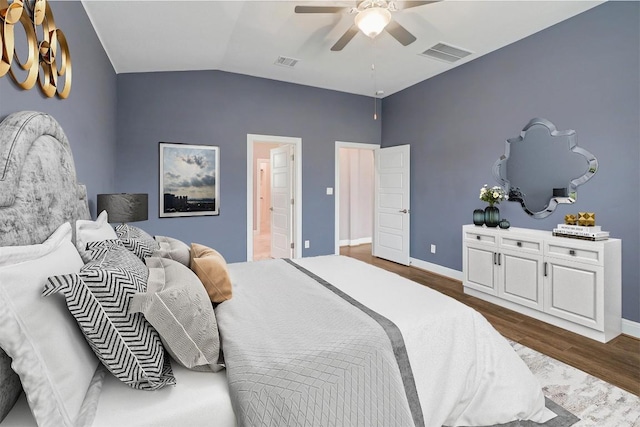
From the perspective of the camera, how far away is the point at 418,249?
517cm

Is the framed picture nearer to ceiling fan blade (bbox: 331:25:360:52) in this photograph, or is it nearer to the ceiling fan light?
ceiling fan blade (bbox: 331:25:360:52)

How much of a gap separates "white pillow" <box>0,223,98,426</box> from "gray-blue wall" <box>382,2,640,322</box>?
154 inches

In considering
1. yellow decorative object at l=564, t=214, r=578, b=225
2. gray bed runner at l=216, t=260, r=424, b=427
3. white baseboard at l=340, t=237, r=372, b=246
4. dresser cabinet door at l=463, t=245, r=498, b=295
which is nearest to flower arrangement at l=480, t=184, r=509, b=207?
dresser cabinet door at l=463, t=245, r=498, b=295

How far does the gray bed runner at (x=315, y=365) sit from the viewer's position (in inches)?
40.3

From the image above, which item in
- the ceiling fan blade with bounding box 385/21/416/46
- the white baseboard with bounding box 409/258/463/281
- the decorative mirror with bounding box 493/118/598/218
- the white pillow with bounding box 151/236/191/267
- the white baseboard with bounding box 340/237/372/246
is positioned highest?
the ceiling fan blade with bounding box 385/21/416/46

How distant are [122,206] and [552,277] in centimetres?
392

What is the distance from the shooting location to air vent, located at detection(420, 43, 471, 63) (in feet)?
12.2

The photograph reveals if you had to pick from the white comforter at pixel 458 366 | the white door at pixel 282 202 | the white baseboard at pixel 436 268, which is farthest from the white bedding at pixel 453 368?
the white door at pixel 282 202

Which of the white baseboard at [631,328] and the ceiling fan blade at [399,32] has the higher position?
the ceiling fan blade at [399,32]

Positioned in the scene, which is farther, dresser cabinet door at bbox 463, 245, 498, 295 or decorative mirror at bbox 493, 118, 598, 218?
dresser cabinet door at bbox 463, 245, 498, 295

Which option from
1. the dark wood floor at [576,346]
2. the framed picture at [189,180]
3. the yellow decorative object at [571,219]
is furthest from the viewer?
the framed picture at [189,180]

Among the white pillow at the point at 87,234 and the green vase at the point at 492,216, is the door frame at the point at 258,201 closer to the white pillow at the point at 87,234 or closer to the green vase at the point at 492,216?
the green vase at the point at 492,216

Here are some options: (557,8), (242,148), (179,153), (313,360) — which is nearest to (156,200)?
(179,153)

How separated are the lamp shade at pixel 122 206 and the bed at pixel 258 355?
845 millimetres
